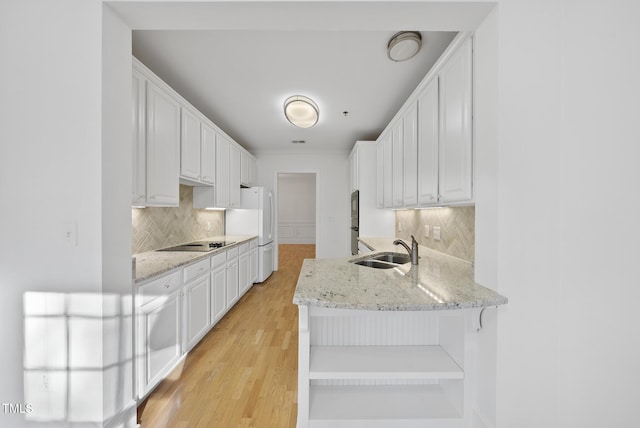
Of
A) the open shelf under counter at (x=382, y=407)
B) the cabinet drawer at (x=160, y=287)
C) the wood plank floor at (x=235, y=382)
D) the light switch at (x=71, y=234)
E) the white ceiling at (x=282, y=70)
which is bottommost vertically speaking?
the wood plank floor at (x=235, y=382)

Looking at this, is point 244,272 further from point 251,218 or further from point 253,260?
point 251,218

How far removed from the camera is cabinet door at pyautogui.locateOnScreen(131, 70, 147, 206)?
1.84 metres

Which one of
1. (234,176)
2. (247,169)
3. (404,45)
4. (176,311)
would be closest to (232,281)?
(176,311)

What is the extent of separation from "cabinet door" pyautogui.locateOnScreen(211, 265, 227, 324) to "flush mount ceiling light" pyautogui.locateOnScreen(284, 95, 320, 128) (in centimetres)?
192

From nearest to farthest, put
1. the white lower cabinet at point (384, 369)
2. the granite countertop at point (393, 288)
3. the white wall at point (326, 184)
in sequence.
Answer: the granite countertop at point (393, 288), the white lower cabinet at point (384, 369), the white wall at point (326, 184)

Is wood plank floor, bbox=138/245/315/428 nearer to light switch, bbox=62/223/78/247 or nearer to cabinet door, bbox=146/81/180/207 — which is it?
light switch, bbox=62/223/78/247

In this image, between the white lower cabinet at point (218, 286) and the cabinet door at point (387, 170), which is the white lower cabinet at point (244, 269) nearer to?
the white lower cabinet at point (218, 286)

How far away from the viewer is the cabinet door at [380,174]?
135 inches

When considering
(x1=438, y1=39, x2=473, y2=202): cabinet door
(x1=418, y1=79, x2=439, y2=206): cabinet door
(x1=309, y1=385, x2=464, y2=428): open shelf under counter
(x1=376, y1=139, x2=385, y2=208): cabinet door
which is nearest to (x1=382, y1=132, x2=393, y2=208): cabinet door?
(x1=376, y1=139, x2=385, y2=208): cabinet door

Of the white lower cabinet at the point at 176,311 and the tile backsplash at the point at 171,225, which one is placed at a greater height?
the tile backsplash at the point at 171,225

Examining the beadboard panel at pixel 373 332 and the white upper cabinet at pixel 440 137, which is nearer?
the white upper cabinet at pixel 440 137

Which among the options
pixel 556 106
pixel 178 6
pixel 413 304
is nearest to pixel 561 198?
pixel 556 106

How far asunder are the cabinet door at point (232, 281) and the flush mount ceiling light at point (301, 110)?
1899mm

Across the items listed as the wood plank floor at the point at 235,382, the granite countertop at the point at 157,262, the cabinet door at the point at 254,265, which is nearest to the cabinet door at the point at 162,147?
the granite countertop at the point at 157,262
